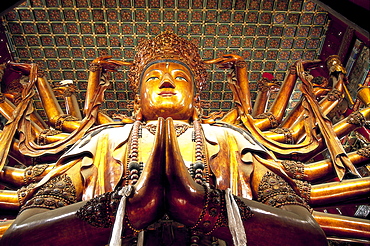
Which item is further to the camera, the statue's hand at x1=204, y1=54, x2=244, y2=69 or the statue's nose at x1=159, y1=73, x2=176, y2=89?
the statue's hand at x1=204, y1=54, x2=244, y2=69

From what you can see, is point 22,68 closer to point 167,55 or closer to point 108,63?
point 108,63

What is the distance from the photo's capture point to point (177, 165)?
5.97ft

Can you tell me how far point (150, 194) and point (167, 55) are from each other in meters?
2.16

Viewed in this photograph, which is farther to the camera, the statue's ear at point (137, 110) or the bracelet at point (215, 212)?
the statue's ear at point (137, 110)

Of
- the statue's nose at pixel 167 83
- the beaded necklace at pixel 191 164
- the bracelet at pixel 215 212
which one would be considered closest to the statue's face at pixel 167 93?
the statue's nose at pixel 167 83

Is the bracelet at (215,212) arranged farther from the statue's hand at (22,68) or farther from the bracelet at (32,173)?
the statue's hand at (22,68)

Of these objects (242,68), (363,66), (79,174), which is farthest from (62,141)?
(363,66)

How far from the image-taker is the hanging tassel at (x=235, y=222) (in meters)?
1.63

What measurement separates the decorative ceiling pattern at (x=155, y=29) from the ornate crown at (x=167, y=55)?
1.01m

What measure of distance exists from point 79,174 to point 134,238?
0.68 meters

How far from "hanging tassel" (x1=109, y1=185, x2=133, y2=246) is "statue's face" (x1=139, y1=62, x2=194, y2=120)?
1.57 m

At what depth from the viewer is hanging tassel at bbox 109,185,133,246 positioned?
1.58 meters

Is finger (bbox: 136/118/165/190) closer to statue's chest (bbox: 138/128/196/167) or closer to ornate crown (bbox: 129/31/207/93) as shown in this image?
statue's chest (bbox: 138/128/196/167)

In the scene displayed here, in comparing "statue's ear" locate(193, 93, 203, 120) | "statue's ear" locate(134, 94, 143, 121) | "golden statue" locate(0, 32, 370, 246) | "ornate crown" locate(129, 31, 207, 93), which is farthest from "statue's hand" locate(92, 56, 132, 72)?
"statue's ear" locate(193, 93, 203, 120)
